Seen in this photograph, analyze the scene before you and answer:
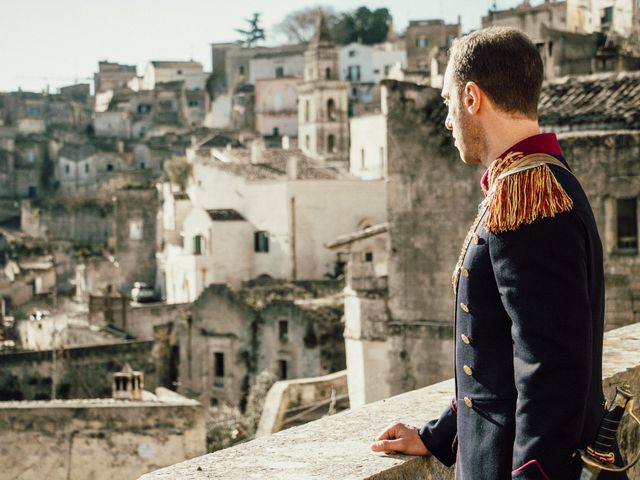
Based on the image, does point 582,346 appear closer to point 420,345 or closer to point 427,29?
point 420,345

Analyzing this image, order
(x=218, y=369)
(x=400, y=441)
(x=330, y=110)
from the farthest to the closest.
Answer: (x=330, y=110) → (x=218, y=369) → (x=400, y=441)

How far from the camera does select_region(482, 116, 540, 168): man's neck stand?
11.4 ft

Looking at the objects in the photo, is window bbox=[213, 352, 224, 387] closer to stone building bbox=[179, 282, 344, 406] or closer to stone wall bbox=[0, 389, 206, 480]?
stone building bbox=[179, 282, 344, 406]

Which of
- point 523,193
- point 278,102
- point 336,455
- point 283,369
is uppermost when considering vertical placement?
point 278,102

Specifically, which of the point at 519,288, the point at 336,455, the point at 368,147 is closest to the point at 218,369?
the point at 368,147

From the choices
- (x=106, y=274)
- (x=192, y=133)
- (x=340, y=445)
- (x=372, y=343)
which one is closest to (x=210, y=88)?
(x=192, y=133)

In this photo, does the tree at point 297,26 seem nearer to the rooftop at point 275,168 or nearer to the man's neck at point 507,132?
the rooftop at point 275,168

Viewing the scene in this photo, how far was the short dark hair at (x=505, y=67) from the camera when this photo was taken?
338 centimetres

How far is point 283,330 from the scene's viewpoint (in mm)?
33469

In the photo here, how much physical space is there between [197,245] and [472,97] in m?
40.2

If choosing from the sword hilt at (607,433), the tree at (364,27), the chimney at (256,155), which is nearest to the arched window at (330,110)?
the chimney at (256,155)

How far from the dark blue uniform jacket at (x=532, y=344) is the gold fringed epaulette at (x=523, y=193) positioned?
29 millimetres

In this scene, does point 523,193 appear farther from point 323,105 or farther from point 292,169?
point 323,105

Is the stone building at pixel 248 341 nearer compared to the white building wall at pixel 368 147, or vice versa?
the stone building at pixel 248 341
